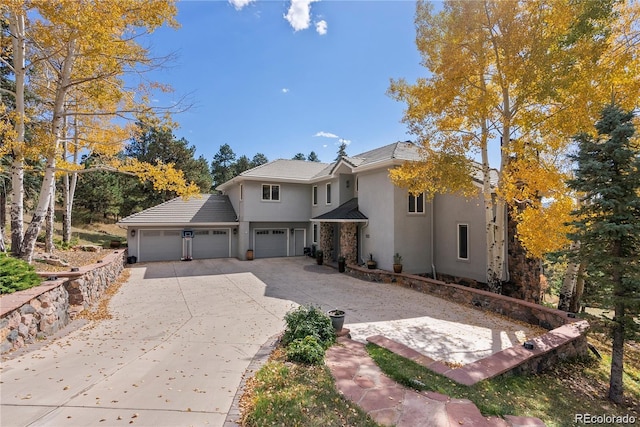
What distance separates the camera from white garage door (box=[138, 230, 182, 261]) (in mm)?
18406

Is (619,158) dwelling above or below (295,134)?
below

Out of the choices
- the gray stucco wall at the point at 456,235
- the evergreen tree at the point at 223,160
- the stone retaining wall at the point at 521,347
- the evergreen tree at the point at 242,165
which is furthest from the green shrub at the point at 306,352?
the evergreen tree at the point at 223,160

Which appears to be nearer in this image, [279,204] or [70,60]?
[70,60]

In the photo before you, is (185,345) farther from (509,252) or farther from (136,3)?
(509,252)

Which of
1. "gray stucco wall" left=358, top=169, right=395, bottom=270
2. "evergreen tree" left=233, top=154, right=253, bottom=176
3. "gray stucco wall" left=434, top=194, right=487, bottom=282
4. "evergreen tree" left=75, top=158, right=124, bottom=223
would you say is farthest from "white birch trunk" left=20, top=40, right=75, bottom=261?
"evergreen tree" left=233, top=154, right=253, bottom=176

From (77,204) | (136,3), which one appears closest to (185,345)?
(136,3)

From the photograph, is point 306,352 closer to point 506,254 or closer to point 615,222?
point 615,222

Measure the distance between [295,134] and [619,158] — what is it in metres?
22.4

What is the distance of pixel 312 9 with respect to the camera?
38.7ft

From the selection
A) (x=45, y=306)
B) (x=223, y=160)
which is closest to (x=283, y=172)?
(x=45, y=306)

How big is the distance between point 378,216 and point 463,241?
4.01 meters

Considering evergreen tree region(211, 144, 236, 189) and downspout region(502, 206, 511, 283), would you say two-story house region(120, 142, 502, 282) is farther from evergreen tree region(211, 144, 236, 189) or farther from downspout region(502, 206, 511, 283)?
evergreen tree region(211, 144, 236, 189)

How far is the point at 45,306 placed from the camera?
21.7 ft

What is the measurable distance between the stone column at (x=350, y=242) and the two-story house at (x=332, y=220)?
0.06m
